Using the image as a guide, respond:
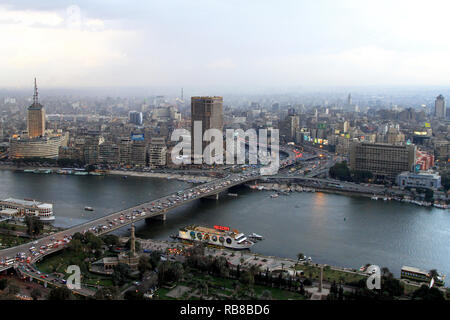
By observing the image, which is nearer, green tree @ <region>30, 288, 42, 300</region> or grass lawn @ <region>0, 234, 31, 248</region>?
green tree @ <region>30, 288, 42, 300</region>

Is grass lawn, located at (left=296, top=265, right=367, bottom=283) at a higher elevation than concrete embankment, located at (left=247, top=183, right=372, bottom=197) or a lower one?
lower

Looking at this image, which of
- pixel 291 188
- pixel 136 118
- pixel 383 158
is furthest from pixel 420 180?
pixel 136 118

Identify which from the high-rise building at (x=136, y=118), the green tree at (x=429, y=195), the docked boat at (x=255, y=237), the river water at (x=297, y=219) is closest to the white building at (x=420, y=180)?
the green tree at (x=429, y=195)

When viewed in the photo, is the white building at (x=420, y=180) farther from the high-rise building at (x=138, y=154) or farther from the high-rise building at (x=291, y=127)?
the high-rise building at (x=291, y=127)

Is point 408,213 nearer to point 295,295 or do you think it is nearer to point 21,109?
point 295,295

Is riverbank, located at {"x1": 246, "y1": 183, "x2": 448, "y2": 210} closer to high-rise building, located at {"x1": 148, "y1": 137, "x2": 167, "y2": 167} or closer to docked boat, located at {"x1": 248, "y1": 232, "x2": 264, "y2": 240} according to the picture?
docked boat, located at {"x1": 248, "y1": 232, "x2": 264, "y2": 240}

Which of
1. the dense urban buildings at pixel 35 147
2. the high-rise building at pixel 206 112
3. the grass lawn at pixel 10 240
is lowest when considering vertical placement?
the grass lawn at pixel 10 240

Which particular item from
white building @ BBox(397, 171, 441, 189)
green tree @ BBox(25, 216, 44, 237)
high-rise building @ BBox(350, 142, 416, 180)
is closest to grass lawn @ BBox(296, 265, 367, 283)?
green tree @ BBox(25, 216, 44, 237)

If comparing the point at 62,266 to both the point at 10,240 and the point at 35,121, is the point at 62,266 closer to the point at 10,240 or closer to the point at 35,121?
the point at 10,240
